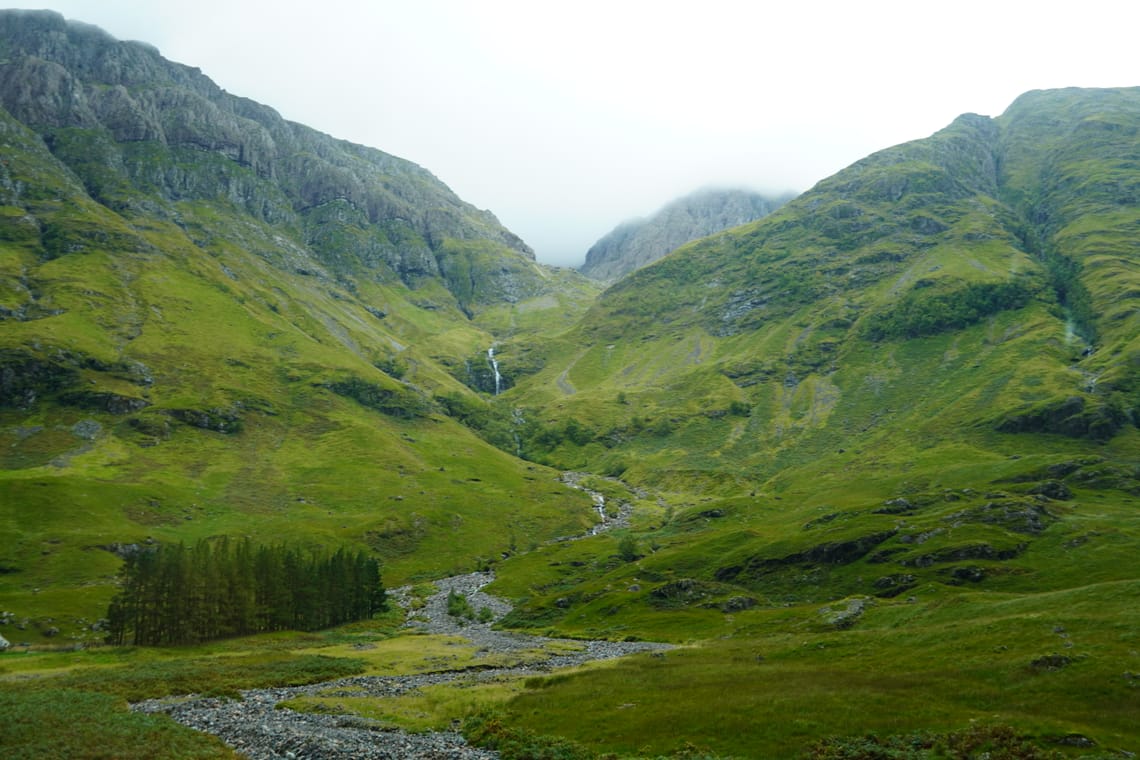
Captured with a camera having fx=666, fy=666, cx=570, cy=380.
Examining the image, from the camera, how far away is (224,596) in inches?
4619

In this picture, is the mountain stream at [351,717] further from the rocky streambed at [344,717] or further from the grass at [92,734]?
the grass at [92,734]

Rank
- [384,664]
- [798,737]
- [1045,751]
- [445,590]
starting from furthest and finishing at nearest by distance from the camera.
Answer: [445,590], [384,664], [798,737], [1045,751]

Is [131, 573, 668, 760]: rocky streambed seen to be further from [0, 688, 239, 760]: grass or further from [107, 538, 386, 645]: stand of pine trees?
[107, 538, 386, 645]: stand of pine trees

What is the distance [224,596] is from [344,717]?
77.4m

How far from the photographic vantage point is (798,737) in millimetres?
39250

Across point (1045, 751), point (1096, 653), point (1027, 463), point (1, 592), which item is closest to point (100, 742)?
point (1045, 751)

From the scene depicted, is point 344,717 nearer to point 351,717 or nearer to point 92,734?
point 351,717

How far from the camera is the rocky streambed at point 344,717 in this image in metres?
43.0

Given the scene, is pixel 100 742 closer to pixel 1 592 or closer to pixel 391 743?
pixel 391 743

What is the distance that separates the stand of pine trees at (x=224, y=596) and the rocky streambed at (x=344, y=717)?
41.3 metres

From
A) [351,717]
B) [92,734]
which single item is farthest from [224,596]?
[351,717]

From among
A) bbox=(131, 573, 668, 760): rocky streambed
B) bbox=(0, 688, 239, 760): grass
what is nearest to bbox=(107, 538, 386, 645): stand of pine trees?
bbox=(131, 573, 668, 760): rocky streambed

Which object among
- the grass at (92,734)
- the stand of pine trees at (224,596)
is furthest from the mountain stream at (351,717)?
the stand of pine trees at (224,596)

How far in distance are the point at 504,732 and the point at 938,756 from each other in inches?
1024
